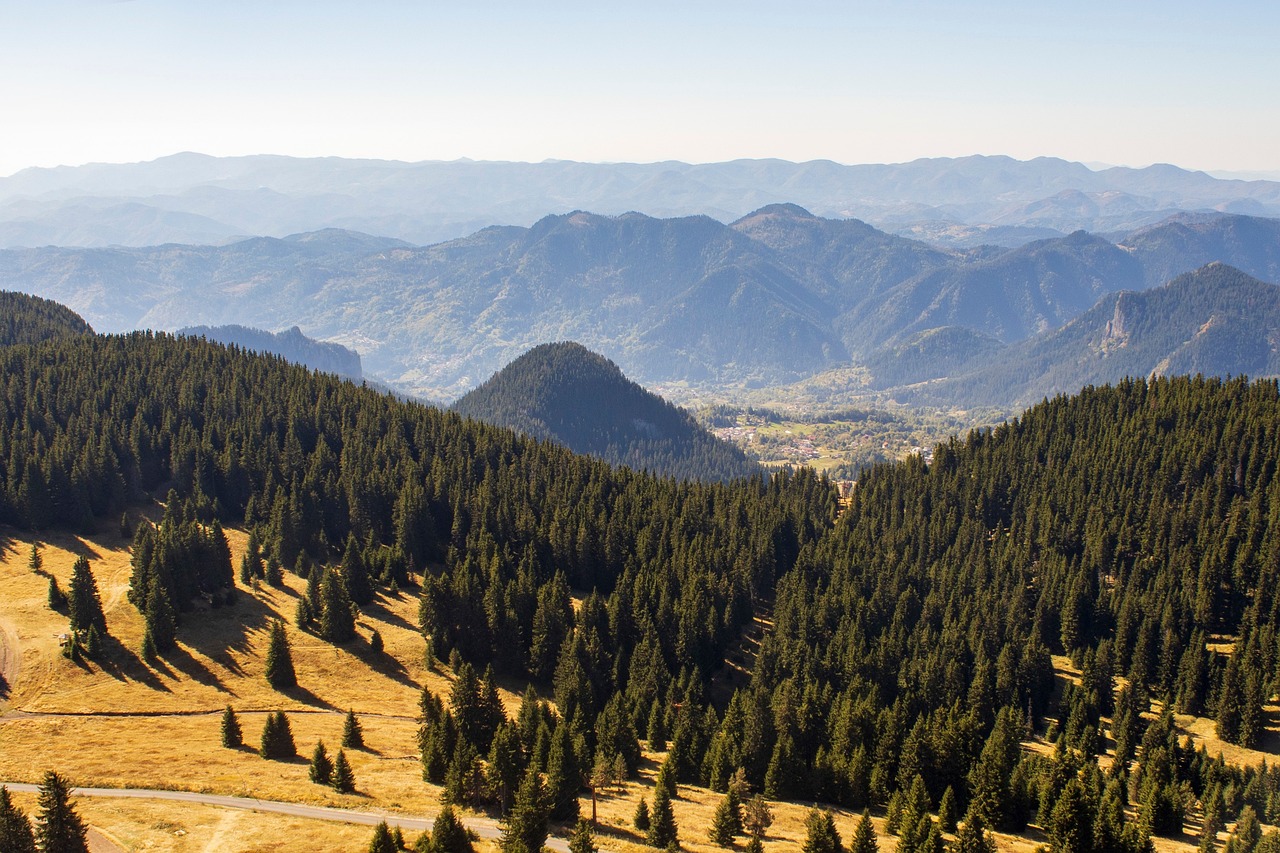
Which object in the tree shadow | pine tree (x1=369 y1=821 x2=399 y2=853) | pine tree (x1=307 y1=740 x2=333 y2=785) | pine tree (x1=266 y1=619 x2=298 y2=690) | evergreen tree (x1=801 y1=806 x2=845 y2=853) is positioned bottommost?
the tree shadow

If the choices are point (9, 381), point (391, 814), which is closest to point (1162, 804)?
point (391, 814)

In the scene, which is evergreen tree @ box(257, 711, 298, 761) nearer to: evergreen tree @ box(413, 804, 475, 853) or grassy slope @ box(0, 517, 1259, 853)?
grassy slope @ box(0, 517, 1259, 853)

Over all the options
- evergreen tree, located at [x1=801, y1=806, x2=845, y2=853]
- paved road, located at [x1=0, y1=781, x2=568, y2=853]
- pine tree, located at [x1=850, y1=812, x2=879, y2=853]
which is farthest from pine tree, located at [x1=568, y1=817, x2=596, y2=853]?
pine tree, located at [x1=850, y1=812, x2=879, y2=853]

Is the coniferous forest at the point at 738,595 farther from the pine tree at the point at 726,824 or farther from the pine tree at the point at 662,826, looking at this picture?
the pine tree at the point at 726,824

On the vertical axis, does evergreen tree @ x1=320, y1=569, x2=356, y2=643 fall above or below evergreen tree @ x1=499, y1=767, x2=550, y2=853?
below

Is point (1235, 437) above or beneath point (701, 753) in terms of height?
above

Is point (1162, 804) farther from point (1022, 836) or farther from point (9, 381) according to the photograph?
point (9, 381)

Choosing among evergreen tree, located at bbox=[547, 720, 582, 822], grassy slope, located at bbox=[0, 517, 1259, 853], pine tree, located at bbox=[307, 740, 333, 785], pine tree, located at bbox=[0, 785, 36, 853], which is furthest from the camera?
pine tree, located at bbox=[307, 740, 333, 785]
